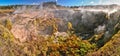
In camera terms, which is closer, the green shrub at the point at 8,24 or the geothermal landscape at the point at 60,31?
the geothermal landscape at the point at 60,31

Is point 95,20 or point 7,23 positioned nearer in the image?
point 7,23

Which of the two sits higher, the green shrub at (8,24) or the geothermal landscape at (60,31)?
the green shrub at (8,24)

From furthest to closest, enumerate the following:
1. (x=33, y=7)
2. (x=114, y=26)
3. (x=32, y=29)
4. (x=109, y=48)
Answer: (x=33, y=7)
(x=32, y=29)
(x=114, y=26)
(x=109, y=48)

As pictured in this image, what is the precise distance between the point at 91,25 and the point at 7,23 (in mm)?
4876

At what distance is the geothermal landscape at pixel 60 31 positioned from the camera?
20.1m

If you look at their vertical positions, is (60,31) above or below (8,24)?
below

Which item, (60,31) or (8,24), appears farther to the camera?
(60,31)

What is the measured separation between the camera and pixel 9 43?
19719 millimetres

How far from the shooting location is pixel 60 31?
24.3 m

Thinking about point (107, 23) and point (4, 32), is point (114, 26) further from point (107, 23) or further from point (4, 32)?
point (4, 32)

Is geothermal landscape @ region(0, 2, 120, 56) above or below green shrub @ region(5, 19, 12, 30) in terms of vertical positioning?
below

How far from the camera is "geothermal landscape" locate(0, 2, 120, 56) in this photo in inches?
793

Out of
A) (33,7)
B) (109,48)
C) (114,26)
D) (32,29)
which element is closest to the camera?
(109,48)

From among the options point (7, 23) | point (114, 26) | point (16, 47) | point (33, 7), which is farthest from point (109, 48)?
point (33, 7)
